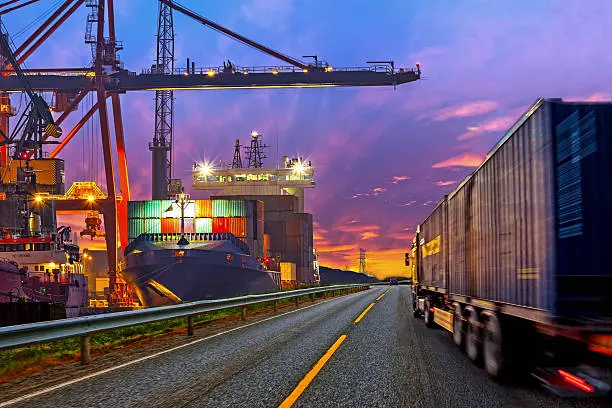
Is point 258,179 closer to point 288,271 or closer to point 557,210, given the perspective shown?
point 288,271

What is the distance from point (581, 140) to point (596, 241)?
1.02m

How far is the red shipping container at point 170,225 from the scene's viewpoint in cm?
5772

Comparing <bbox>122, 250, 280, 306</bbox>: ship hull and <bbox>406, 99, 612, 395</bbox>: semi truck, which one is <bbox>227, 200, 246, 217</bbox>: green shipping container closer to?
<bbox>122, 250, 280, 306</bbox>: ship hull

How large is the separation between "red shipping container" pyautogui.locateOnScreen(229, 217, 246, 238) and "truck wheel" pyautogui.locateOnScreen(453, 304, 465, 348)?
43.8m

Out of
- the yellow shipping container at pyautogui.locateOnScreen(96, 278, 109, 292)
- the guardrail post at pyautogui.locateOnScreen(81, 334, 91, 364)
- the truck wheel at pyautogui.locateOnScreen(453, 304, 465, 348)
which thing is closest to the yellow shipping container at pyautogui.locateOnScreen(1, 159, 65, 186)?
the yellow shipping container at pyautogui.locateOnScreen(96, 278, 109, 292)

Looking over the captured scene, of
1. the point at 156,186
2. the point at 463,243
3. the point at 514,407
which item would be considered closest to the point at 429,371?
the point at 514,407

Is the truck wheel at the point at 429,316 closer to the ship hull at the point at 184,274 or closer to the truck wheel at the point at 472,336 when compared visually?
the truck wheel at the point at 472,336

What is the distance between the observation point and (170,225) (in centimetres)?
5803

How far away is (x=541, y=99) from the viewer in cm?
606

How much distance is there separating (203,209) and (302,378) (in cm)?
4949

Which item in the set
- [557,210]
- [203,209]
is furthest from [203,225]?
[557,210]

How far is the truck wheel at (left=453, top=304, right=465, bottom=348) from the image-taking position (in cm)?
1016

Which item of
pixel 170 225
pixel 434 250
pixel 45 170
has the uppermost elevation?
pixel 45 170

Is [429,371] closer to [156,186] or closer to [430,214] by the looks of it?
[430,214]
